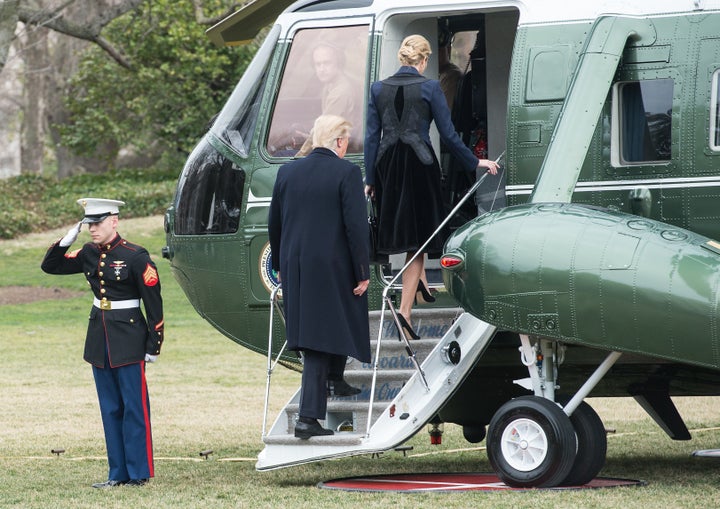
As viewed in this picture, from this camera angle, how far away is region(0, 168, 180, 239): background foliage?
88.5ft

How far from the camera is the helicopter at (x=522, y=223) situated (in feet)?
23.7

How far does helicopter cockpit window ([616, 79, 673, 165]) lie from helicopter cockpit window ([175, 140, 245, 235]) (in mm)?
2608

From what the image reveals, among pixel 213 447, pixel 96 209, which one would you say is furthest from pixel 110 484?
pixel 213 447

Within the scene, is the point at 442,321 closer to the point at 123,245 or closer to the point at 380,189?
the point at 380,189

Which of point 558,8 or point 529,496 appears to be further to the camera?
point 558,8

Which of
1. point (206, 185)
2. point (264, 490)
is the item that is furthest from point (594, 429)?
point (206, 185)

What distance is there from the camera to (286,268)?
7844mm

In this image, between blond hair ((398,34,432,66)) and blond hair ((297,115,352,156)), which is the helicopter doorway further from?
blond hair ((297,115,352,156))

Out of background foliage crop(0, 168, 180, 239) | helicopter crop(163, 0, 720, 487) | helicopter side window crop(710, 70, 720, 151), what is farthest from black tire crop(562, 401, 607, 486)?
background foliage crop(0, 168, 180, 239)

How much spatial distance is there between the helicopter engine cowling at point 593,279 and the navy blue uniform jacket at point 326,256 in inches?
21.8

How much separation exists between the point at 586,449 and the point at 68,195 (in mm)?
22586

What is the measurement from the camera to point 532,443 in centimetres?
755

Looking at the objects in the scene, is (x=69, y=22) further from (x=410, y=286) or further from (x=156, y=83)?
(x=410, y=286)

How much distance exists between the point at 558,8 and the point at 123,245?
3.07 m
